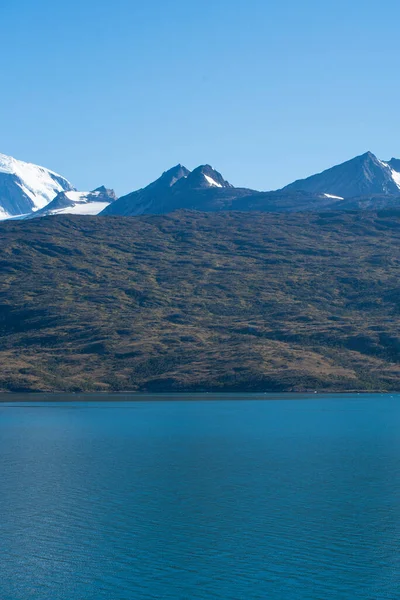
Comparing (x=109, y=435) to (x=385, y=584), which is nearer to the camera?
(x=385, y=584)

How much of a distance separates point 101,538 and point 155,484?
19480mm

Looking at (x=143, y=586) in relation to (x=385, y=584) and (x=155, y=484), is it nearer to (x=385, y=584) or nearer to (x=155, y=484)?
(x=385, y=584)

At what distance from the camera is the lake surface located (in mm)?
41603

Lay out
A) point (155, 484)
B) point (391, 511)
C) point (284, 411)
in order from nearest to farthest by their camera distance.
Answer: point (391, 511)
point (155, 484)
point (284, 411)

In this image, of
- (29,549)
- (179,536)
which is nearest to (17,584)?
(29,549)

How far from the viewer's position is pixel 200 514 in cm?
5775

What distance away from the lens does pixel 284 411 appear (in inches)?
6240

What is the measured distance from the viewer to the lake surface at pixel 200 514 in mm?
41603

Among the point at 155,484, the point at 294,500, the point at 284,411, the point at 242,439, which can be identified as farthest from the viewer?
the point at 284,411

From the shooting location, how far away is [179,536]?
5103 centimetres

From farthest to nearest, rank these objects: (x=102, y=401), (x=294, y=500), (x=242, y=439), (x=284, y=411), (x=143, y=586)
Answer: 1. (x=102, y=401)
2. (x=284, y=411)
3. (x=242, y=439)
4. (x=294, y=500)
5. (x=143, y=586)

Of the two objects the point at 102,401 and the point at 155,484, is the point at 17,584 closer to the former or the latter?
the point at 155,484

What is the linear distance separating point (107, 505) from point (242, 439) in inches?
1843

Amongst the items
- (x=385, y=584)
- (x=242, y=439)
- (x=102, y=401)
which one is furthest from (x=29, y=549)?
(x=102, y=401)
